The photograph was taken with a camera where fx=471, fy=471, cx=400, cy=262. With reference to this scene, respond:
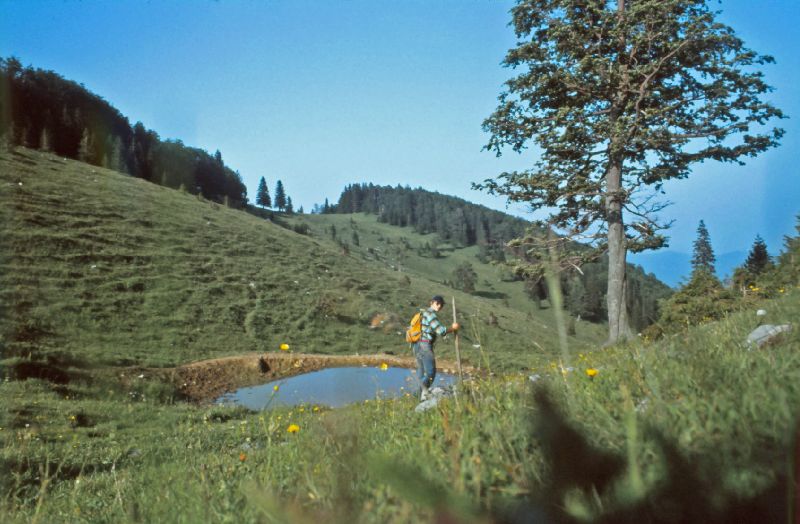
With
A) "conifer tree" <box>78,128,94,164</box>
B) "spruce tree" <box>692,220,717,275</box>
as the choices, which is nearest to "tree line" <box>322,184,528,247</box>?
"spruce tree" <box>692,220,717,275</box>

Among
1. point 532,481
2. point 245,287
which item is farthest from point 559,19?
point 245,287

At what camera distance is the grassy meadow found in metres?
1.64

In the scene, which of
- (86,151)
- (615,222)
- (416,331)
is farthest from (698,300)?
(86,151)

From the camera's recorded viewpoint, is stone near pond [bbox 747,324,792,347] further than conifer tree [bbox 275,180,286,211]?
No

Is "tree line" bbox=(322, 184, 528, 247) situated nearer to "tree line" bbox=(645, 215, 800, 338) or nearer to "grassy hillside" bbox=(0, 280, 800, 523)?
"tree line" bbox=(645, 215, 800, 338)

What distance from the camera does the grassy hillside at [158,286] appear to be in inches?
799

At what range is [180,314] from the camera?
81.1 ft

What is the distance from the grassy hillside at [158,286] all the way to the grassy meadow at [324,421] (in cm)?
16

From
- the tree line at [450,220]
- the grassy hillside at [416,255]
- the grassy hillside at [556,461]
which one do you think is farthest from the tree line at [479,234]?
the grassy hillside at [556,461]

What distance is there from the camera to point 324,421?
2584mm

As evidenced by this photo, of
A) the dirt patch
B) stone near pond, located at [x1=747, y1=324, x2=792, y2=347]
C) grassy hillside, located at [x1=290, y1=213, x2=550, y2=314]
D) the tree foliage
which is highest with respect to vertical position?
grassy hillside, located at [x1=290, y1=213, x2=550, y2=314]

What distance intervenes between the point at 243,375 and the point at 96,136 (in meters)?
64.9

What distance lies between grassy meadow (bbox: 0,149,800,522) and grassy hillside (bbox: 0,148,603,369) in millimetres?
165

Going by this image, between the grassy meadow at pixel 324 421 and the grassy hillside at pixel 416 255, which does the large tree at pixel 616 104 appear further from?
the grassy hillside at pixel 416 255
